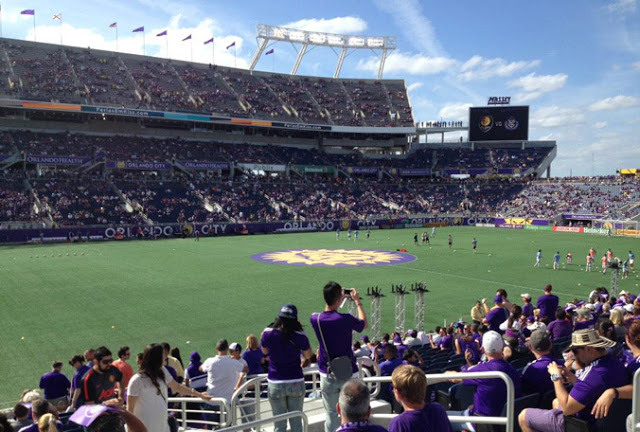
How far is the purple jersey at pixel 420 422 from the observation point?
11.9 feet

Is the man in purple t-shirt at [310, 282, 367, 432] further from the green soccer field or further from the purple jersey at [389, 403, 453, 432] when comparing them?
the green soccer field

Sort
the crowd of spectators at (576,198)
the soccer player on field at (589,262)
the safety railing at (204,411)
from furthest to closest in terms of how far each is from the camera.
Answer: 1. the crowd of spectators at (576,198)
2. the soccer player on field at (589,262)
3. the safety railing at (204,411)

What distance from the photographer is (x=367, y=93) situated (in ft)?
308

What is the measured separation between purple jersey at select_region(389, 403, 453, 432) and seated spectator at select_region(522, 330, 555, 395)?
2.55m

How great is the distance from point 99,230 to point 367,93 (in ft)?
194

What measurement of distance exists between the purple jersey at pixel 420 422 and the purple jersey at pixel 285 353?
2561 millimetres

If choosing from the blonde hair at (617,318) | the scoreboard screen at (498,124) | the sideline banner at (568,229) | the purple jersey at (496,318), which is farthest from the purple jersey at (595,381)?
the scoreboard screen at (498,124)

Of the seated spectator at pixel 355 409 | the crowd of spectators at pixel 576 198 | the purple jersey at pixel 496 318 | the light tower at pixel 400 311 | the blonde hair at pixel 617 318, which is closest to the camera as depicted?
the seated spectator at pixel 355 409

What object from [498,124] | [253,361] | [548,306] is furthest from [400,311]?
[498,124]

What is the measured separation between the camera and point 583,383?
4.88 m

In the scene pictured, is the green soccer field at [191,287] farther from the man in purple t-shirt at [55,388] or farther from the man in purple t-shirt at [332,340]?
the man in purple t-shirt at [332,340]

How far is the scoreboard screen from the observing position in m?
85.5

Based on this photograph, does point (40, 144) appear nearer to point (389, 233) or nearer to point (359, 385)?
point (389, 233)

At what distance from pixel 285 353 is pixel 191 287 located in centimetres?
2098
